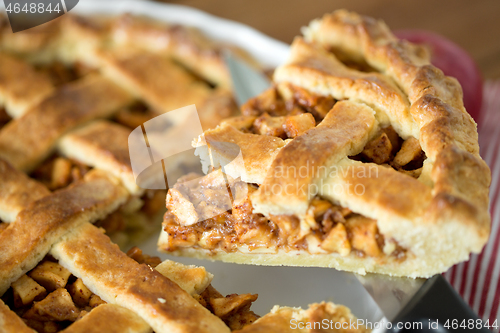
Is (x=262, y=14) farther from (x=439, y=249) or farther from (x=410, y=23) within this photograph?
(x=439, y=249)

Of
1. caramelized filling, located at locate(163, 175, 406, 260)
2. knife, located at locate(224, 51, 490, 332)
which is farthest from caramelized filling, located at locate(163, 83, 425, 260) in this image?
knife, located at locate(224, 51, 490, 332)

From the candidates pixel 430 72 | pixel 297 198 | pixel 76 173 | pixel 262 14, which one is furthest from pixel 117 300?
pixel 262 14

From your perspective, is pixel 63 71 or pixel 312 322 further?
pixel 63 71

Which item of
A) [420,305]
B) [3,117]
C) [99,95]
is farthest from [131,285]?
[3,117]

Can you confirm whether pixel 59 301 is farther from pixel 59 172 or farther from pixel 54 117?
pixel 54 117

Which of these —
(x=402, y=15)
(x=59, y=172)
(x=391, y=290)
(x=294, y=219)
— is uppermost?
(x=402, y=15)

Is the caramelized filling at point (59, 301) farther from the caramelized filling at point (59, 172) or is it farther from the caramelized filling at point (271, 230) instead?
the caramelized filling at point (59, 172)
